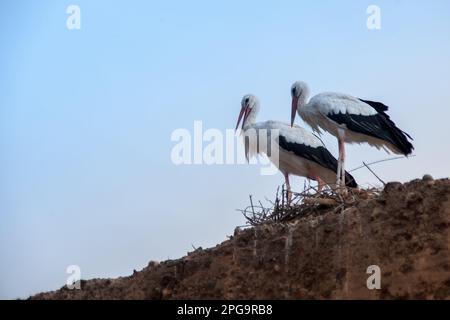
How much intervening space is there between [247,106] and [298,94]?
1.01 meters

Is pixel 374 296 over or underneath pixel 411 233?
underneath

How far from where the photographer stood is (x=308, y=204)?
420 inches

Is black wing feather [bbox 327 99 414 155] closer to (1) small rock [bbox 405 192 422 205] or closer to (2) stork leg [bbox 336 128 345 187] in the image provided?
(2) stork leg [bbox 336 128 345 187]

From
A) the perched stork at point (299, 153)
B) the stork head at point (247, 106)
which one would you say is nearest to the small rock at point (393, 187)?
the perched stork at point (299, 153)

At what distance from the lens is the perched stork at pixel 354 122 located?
508 inches

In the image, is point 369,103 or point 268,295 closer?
point 268,295

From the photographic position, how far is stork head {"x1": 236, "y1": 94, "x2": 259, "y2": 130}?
14391 mm

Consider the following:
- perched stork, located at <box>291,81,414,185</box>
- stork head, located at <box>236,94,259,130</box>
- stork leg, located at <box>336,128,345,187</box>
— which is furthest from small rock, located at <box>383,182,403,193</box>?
stork head, located at <box>236,94,259,130</box>

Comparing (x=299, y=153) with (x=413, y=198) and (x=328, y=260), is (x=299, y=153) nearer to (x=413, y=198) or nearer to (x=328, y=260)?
(x=413, y=198)

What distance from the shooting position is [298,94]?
44.9 ft
